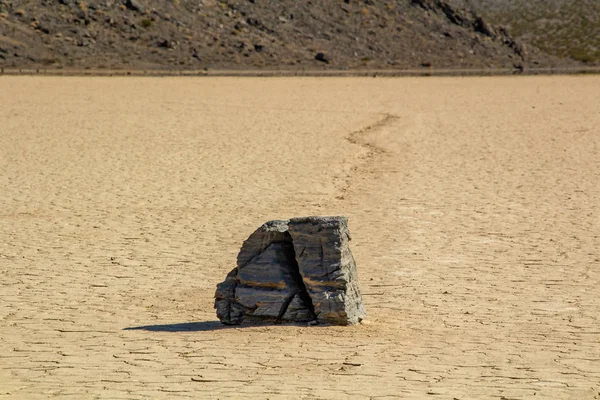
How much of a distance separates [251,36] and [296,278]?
49859 millimetres

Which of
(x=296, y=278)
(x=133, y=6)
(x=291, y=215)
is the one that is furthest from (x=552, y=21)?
(x=296, y=278)

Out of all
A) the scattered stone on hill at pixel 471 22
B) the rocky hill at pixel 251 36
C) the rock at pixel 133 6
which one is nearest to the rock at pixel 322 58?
A: the rocky hill at pixel 251 36

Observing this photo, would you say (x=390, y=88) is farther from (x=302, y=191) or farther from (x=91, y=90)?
(x=302, y=191)

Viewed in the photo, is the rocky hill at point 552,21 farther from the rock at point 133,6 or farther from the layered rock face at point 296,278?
the layered rock face at point 296,278

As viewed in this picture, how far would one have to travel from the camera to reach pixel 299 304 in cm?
750

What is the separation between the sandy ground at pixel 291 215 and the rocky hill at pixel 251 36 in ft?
79.3

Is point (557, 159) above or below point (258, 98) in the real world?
below

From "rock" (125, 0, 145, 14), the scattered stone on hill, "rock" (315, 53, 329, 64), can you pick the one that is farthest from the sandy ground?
the scattered stone on hill

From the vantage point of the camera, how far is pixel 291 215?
13.1 metres

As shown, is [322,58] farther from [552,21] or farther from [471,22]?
[552,21]

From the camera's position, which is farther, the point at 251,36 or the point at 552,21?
the point at 552,21

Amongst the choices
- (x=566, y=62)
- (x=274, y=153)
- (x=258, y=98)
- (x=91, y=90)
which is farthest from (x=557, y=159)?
(x=566, y=62)

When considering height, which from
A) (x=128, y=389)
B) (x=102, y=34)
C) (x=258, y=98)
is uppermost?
(x=102, y=34)

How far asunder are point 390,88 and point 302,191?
25504mm
